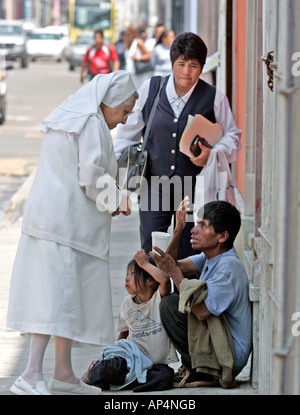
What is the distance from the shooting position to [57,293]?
5.05m

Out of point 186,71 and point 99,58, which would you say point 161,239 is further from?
point 99,58

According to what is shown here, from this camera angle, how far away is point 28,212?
5133 millimetres

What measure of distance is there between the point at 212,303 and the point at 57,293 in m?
0.81

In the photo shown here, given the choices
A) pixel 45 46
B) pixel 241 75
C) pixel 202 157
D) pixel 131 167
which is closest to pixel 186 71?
pixel 202 157

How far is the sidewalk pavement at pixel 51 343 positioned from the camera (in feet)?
17.7

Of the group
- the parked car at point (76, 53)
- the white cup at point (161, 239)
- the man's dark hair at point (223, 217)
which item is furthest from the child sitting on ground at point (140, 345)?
the parked car at point (76, 53)

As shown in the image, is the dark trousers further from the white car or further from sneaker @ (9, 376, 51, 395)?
the white car

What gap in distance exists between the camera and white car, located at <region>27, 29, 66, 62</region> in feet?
179

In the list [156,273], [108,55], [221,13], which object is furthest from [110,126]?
[108,55]

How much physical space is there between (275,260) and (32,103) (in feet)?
75.4

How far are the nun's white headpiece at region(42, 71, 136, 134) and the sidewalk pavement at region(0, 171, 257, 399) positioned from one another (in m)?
1.40

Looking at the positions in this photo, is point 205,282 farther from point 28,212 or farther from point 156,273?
point 28,212

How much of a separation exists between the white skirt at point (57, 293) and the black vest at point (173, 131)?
1190 millimetres

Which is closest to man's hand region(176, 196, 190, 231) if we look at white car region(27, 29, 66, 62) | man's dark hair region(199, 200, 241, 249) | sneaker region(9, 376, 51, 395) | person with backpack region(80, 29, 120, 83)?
man's dark hair region(199, 200, 241, 249)
